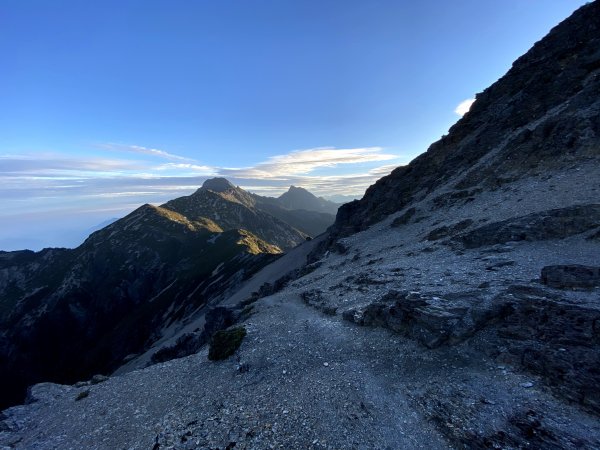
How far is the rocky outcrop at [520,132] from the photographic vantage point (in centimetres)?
4316

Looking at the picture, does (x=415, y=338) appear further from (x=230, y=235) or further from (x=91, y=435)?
(x=230, y=235)

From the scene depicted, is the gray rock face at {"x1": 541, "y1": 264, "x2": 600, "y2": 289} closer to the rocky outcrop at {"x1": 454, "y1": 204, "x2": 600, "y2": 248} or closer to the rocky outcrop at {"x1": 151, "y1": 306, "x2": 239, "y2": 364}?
the rocky outcrop at {"x1": 454, "y1": 204, "x2": 600, "y2": 248}

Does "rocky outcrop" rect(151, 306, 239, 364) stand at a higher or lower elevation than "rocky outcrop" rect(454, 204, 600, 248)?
lower

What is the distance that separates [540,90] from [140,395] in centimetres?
7116

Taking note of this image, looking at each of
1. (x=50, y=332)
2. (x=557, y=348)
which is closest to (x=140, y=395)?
(x=557, y=348)

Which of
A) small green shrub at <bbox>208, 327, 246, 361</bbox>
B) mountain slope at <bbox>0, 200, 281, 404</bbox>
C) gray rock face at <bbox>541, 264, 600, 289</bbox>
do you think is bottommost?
mountain slope at <bbox>0, 200, 281, 404</bbox>

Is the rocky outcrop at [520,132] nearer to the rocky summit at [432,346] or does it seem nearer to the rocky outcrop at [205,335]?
the rocky summit at [432,346]

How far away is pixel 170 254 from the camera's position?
628ft

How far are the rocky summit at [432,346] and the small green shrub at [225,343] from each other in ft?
0.58

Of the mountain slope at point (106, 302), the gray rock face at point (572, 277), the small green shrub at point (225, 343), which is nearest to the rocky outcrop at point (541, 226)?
the gray rock face at point (572, 277)

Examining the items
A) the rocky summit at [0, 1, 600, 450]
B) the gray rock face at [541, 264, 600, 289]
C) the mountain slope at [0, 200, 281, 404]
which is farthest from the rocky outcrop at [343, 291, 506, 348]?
the mountain slope at [0, 200, 281, 404]

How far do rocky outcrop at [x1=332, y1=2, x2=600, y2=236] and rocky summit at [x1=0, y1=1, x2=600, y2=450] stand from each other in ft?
1.21

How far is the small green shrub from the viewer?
2852 cm

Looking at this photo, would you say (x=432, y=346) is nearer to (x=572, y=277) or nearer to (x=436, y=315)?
(x=436, y=315)
